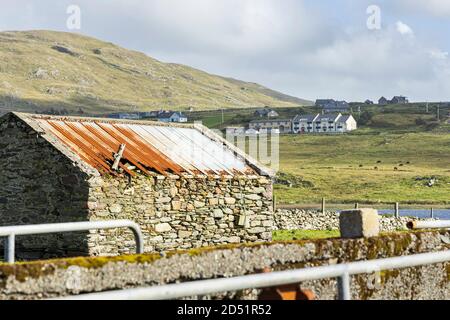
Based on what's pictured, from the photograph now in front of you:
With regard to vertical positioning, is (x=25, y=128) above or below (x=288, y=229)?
above

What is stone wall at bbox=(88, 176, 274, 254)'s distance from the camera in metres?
18.5

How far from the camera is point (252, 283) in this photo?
4.49 metres

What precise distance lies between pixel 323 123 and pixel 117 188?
595ft

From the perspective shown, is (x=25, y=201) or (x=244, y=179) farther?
(x=244, y=179)

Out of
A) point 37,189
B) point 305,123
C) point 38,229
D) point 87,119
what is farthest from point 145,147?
point 305,123


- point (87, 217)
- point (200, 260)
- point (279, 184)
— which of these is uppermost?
point (200, 260)

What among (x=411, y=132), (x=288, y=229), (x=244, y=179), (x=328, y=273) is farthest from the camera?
(x=411, y=132)

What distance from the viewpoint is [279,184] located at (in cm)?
8894

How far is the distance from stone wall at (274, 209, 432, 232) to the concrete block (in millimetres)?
27436

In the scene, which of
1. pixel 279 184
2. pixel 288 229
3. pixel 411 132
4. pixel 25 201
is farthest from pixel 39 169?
pixel 411 132

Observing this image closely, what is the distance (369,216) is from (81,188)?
470 inches

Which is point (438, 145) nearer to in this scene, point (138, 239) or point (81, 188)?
point (81, 188)

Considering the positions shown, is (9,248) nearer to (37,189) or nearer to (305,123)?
(37,189)

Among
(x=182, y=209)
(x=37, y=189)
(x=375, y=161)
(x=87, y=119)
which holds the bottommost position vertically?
(x=375, y=161)
